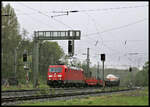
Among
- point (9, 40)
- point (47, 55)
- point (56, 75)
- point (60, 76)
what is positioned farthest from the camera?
point (47, 55)

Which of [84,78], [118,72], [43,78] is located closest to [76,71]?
[84,78]

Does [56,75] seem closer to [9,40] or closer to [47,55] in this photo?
[9,40]

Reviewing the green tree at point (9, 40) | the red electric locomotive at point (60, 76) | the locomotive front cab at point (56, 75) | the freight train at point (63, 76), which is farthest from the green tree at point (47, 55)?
the locomotive front cab at point (56, 75)

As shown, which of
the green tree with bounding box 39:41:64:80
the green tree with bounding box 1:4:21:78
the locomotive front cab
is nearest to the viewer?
the locomotive front cab

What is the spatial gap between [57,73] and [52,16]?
12.5 m

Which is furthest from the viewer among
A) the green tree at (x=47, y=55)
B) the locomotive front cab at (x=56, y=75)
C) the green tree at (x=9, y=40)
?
the green tree at (x=47, y=55)

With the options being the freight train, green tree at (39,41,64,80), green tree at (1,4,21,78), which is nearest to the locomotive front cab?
the freight train

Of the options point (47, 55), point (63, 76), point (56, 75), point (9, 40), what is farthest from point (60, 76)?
point (47, 55)

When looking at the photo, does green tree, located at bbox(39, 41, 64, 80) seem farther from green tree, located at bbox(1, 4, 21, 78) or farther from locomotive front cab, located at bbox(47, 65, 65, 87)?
locomotive front cab, located at bbox(47, 65, 65, 87)

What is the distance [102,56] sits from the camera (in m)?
34.0

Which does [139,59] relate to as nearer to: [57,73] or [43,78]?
[43,78]

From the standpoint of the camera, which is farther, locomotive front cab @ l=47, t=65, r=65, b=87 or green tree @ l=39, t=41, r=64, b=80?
green tree @ l=39, t=41, r=64, b=80

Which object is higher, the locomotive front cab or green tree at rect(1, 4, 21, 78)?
green tree at rect(1, 4, 21, 78)

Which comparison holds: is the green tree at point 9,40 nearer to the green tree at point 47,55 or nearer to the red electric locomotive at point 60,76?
the red electric locomotive at point 60,76
